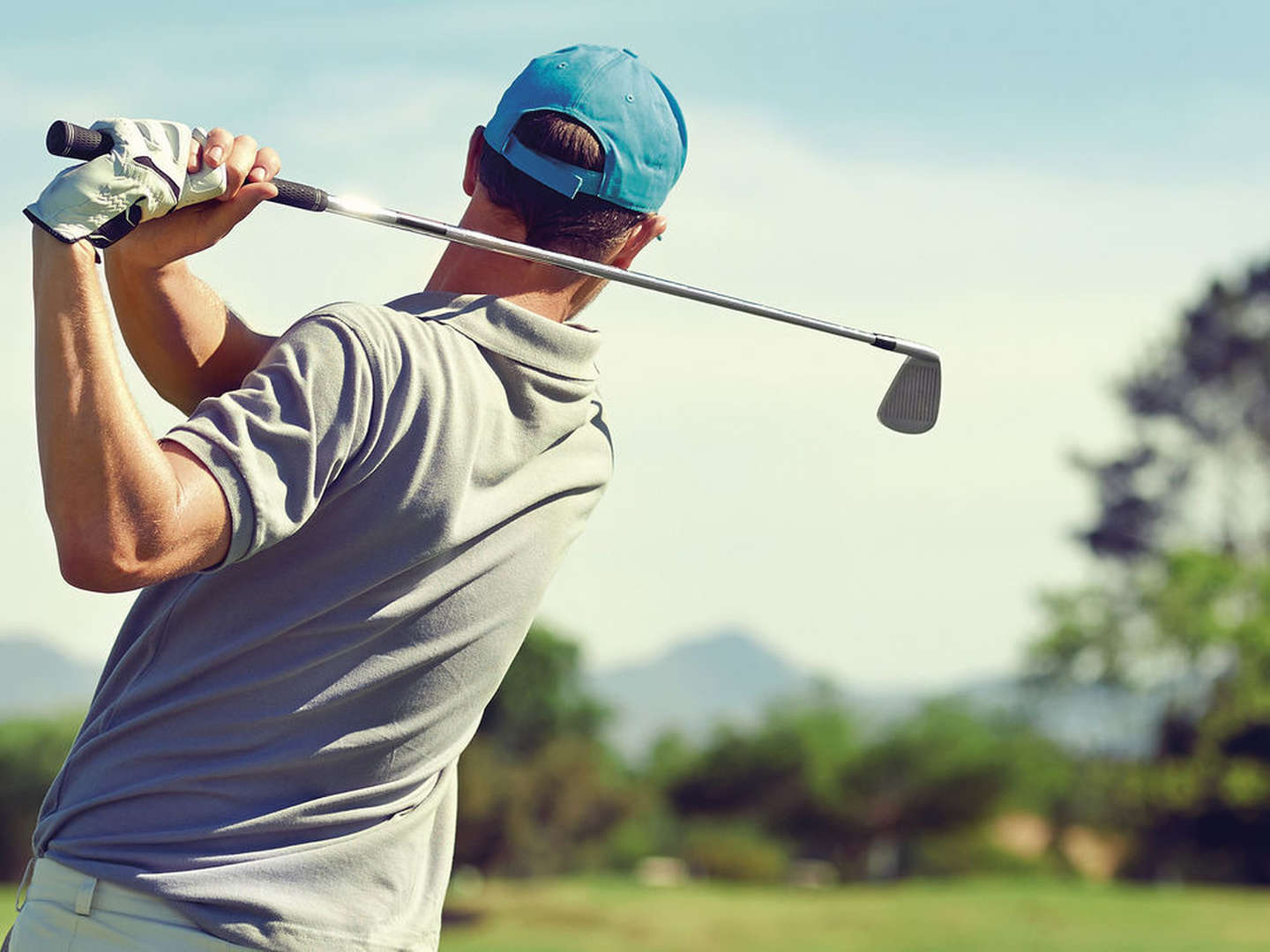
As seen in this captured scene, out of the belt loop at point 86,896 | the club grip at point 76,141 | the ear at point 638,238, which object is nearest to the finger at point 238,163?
the club grip at point 76,141

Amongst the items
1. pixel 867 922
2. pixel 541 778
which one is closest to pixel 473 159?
pixel 867 922

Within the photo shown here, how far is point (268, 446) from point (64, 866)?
22.2 inches

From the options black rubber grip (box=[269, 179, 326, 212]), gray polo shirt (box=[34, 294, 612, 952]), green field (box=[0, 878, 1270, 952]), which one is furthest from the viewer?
green field (box=[0, 878, 1270, 952])

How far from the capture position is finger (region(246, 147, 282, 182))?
1.86m

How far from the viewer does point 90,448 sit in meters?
1.59

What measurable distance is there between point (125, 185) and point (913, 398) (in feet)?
5.30

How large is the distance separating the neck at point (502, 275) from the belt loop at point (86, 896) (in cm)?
80

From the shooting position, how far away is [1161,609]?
32.6 meters

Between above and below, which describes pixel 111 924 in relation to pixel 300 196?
below

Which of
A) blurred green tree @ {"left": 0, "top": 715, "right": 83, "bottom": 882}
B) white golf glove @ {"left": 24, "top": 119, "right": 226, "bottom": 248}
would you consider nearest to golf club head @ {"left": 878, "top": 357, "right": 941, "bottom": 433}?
white golf glove @ {"left": 24, "top": 119, "right": 226, "bottom": 248}

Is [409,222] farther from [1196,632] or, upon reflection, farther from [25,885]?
[1196,632]

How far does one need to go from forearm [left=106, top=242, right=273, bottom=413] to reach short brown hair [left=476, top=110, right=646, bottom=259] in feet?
1.14

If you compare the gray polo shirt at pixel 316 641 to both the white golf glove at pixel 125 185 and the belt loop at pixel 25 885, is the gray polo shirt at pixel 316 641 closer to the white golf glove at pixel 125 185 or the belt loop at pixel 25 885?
the belt loop at pixel 25 885

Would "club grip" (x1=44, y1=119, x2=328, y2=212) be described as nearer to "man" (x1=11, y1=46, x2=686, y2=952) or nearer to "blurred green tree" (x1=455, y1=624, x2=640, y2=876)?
"man" (x1=11, y1=46, x2=686, y2=952)
